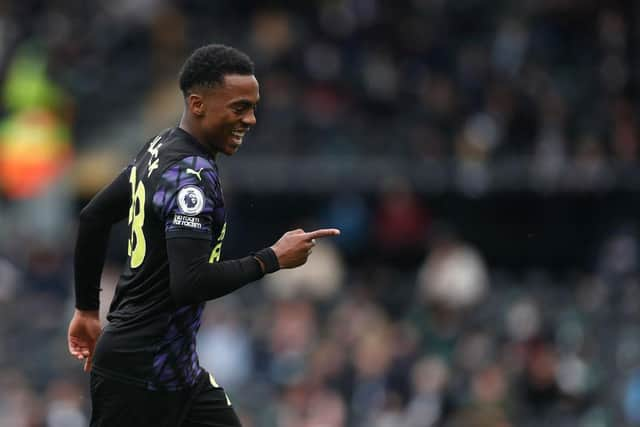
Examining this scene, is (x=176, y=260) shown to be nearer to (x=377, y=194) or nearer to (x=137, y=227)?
(x=137, y=227)

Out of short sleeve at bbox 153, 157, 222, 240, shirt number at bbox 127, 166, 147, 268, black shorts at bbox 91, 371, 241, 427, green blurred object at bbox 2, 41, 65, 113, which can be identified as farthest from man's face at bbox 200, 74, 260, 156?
green blurred object at bbox 2, 41, 65, 113

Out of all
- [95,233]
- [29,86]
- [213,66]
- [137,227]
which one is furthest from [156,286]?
[29,86]

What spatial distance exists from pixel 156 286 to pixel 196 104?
0.67 meters

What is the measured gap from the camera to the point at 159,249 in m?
5.09

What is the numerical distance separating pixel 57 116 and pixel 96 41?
1462mm

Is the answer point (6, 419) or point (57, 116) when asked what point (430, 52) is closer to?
point (57, 116)

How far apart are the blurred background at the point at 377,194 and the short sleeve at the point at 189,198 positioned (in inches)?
216

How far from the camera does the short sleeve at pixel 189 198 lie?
4867 mm

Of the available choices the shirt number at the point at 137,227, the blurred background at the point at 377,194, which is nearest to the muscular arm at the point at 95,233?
the shirt number at the point at 137,227

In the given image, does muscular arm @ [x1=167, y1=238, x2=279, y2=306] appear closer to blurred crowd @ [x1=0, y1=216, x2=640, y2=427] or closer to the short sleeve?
the short sleeve

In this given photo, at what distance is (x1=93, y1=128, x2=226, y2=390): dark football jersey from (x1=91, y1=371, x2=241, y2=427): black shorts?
32 mm

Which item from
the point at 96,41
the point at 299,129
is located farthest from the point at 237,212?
the point at 96,41

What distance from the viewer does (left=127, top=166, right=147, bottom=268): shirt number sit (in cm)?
512

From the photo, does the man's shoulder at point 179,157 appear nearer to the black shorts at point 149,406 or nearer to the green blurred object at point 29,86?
the black shorts at point 149,406
